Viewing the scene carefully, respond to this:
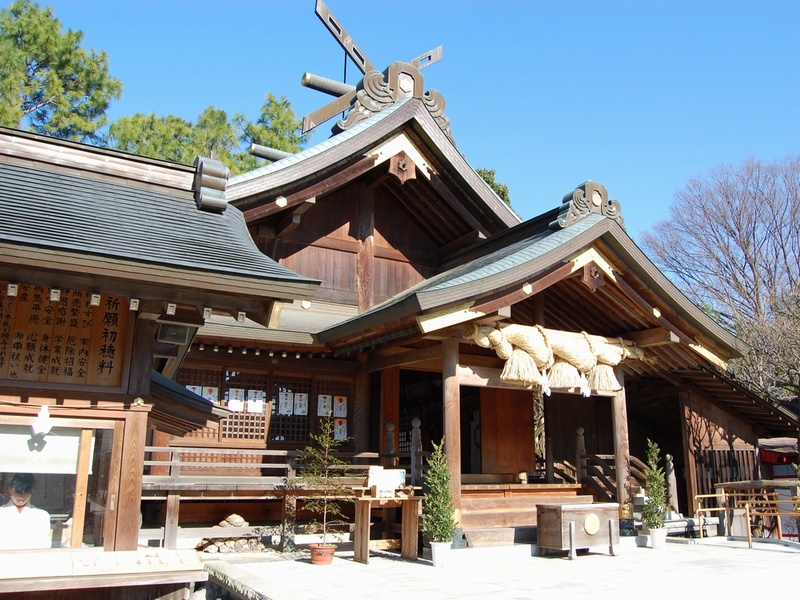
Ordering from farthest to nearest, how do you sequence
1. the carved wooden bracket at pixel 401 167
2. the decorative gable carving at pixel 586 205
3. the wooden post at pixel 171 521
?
the carved wooden bracket at pixel 401 167, the decorative gable carving at pixel 586 205, the wooden post at pixel 171 521

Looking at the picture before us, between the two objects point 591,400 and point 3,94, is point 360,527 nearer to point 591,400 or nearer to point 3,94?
point 591,400

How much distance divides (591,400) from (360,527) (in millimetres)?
8832

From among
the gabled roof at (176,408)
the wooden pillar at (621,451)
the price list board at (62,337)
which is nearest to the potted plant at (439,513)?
the gabled roof at (176,408)

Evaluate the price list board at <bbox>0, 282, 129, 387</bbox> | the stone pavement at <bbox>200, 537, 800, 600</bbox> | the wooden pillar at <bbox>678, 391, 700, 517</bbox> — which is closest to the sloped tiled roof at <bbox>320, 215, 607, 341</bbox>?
the stone pavement at <bbox>200, 537, 800, 600</bbox>

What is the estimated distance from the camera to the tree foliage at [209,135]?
29828mm

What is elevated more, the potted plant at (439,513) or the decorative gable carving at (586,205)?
the decorative gable carving at (586,205)

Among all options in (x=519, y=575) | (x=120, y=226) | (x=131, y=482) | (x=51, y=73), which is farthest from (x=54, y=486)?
(x=51, y=73)

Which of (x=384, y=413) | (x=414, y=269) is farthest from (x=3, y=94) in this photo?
(x=384, y=413)

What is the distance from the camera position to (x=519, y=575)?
9.16m

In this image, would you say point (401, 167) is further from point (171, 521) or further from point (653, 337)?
point (171, 521)

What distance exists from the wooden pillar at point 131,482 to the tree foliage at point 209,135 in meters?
22.8

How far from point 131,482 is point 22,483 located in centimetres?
99

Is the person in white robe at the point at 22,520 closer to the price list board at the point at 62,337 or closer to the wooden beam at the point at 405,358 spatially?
the price list board at the point at 62,337

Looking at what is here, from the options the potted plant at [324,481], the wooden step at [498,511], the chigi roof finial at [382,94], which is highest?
the chigi roof finial at [382,94]
